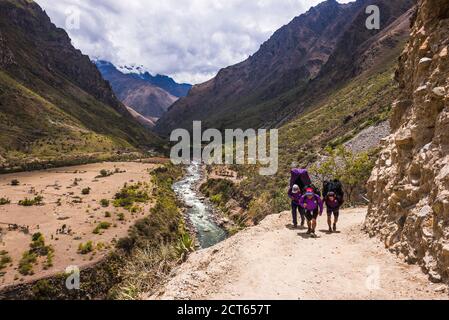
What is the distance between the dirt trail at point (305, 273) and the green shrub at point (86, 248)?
24.6 metres

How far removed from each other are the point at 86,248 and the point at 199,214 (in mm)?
24208

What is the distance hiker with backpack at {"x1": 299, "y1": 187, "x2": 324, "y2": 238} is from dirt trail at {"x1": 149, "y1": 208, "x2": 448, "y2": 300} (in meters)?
0.62

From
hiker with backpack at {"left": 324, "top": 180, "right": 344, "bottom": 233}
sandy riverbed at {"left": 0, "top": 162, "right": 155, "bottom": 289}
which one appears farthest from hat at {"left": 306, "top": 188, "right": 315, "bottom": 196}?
sandy riverbed at {"left": 0, "top": 162, "right": 155, "bottom": 289}

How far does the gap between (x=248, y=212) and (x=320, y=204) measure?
35642mm

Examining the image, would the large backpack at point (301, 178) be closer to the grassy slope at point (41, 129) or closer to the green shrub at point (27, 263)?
the green shrub at point (27, 263)

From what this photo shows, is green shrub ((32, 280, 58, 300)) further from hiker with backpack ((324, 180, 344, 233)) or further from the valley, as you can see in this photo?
hiker with backpack ((324, 180, 344, 233))

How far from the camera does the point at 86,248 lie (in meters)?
35.8

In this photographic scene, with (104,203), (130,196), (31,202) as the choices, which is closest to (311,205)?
(104,203)

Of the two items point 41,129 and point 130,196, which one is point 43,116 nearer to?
point 41,129

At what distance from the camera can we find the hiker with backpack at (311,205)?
15.1 meters

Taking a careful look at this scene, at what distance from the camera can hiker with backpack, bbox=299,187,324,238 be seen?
1506 centimetres

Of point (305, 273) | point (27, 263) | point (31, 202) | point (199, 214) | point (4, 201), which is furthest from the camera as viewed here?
point (199, 214)

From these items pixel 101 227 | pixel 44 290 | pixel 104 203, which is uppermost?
pixel 104 203
